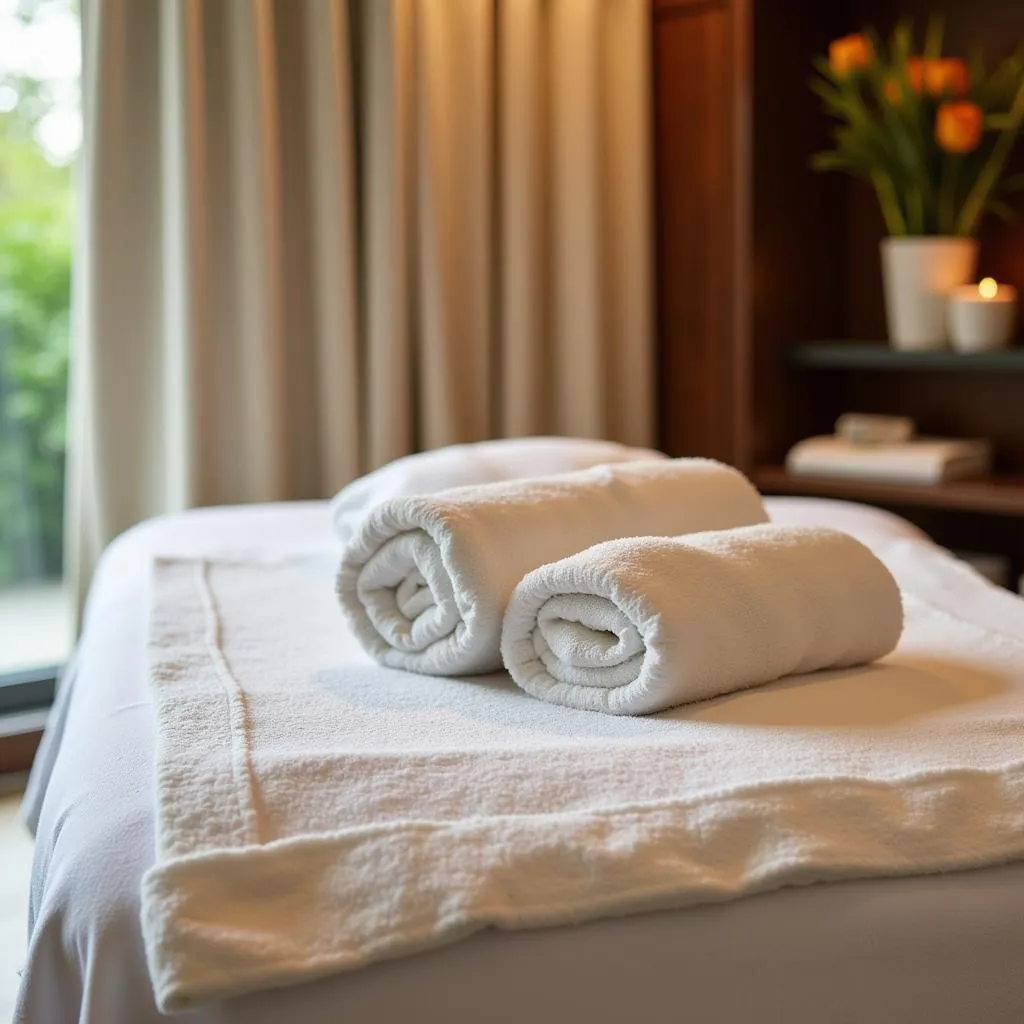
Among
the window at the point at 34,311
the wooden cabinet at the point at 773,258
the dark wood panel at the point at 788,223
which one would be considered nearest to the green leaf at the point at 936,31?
the wooden cabinet at the point at 773,258

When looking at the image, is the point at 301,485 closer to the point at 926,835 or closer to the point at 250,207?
the point at 250,207

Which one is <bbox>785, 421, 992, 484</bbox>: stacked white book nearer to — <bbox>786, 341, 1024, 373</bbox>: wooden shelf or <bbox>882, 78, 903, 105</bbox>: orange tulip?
<bbox>786, 341, 1024, 373</bbox>: wooden shelf

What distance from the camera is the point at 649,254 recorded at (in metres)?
2.95

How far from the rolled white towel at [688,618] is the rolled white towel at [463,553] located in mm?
41

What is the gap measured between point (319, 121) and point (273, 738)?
1.76 m

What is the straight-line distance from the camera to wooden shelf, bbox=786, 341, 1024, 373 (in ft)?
8.10

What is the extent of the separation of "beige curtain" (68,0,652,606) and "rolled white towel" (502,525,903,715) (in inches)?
55.6

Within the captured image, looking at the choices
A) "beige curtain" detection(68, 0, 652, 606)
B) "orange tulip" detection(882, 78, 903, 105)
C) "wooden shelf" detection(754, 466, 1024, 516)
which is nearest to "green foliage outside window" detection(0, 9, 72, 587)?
"beige curtain" detection(68, 0, 652, 606)

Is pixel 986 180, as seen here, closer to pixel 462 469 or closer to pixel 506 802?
pixel 462 469

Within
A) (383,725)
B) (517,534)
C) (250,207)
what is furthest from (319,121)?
(383,725)

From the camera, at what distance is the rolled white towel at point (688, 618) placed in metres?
1.08

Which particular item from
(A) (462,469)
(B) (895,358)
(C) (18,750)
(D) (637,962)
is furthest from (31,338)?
(D) (637,962)

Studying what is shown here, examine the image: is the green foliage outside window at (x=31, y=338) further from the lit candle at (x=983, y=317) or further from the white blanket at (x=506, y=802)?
the lit candle at (x=983, y=317)

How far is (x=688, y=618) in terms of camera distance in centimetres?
108
